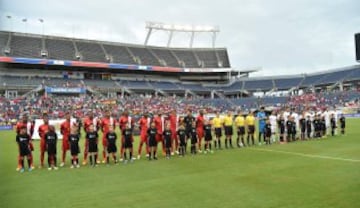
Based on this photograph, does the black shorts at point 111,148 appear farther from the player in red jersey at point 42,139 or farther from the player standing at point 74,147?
the player in red jersey at point 42,139

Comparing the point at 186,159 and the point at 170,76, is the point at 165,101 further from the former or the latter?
the point at 186,159

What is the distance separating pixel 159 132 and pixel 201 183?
6263 millimetres

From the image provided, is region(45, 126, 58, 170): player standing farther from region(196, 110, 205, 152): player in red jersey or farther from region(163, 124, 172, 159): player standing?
region(196, 110, 205, 152): player in red jersey

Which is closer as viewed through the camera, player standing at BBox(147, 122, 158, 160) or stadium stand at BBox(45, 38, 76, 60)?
player standing at BBox(147, 122, 158, 160)

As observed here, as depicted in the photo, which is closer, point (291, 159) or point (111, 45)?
point (291, 159)

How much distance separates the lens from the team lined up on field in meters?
12.8

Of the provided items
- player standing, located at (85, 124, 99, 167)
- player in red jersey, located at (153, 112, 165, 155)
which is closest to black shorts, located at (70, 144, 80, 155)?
player standing, located at (85, 124, 99, 167)

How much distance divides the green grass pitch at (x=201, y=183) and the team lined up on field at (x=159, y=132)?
0.84 metres

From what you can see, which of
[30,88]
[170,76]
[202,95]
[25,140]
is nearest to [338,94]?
[202,95]

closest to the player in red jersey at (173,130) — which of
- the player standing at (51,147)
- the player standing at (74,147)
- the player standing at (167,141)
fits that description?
the player standing at (167,141)

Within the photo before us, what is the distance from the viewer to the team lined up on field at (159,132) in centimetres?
1281

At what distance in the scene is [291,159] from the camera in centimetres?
1282

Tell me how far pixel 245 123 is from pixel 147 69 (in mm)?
51197

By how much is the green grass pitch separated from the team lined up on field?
0.84 metres
